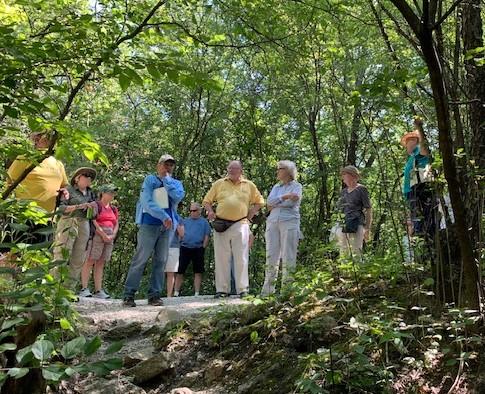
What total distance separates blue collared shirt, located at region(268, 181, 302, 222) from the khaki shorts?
97.3 inches

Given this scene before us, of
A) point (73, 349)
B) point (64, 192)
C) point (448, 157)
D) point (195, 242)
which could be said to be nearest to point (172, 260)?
point (195, 242)

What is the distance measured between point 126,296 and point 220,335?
6.48 ft

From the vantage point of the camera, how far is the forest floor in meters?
2.82

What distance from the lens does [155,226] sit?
603 cm

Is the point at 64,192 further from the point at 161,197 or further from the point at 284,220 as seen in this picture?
the point at 284,220

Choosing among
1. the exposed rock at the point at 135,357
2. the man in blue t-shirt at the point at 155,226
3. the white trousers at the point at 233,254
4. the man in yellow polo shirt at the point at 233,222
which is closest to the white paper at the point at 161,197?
the man in blue t-shirt at the point at 155,226

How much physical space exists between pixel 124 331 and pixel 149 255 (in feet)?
4.04

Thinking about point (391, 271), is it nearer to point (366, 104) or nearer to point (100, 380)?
point (366, 104)

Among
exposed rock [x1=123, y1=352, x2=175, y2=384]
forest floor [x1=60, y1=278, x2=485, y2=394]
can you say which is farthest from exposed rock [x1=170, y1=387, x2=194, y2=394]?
exposed rock [x1=123, y1=352, x2=175, y2=384]

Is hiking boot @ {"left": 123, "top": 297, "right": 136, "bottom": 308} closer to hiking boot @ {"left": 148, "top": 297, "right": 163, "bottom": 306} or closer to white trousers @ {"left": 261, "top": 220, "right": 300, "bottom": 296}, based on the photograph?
hiking boot @ {"left": 148, "top": 297, "right": 163, "bottom": 306}

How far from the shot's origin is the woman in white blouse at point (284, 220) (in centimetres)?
630

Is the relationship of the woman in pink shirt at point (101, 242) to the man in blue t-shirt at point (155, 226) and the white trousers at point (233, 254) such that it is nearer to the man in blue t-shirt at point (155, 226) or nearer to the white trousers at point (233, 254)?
the man in blue t-shirt at point (155, 226)

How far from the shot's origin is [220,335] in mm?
4312

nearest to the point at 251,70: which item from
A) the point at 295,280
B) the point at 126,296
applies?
the point at 126,296
